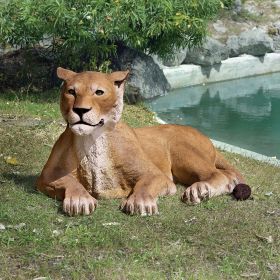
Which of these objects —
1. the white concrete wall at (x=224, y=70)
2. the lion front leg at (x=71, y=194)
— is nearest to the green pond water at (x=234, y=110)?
the white concrete wall at (x=224, y=70)

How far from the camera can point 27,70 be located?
11.8 meters

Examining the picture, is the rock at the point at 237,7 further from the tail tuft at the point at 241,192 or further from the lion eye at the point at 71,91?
the lion eye at the point at 71,91

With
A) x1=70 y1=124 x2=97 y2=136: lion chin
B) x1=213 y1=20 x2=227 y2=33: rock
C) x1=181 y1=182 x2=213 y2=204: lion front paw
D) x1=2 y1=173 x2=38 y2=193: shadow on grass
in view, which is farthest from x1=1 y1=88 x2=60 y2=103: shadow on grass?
x1=213 y1=20 x2=227 y2=33: rock

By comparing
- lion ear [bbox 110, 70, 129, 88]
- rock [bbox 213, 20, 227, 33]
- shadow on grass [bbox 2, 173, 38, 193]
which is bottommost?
shadow on grass [bbox 2, 173, 38, 193]

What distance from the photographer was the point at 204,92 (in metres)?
15.3

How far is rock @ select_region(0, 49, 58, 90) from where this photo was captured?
11641mm

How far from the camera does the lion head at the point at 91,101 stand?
5.23 metres

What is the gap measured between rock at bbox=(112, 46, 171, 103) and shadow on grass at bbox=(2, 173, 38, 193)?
5.26 m

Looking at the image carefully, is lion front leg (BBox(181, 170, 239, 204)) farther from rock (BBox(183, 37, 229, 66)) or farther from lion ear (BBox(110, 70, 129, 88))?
rock (BBox(183, 37, 229, 66))

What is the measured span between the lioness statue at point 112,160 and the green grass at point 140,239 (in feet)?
0.37

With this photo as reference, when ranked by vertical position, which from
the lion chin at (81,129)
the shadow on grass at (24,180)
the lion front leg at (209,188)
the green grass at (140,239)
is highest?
the lion chin at (81,129)

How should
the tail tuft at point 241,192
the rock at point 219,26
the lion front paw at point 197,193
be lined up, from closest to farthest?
1. the lion front paw at point 197,193
2. the tail tuft at point 241,192
3. the rock at point 219,26

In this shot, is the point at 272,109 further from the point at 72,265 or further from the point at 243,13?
the point at 72,265

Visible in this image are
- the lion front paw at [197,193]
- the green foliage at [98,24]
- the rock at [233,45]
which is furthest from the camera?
the rock at [233,45]
